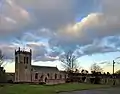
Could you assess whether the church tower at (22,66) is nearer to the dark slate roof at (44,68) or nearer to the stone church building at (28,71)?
the stone church building at (28,71)

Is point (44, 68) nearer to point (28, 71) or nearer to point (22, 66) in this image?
point (28, 71)

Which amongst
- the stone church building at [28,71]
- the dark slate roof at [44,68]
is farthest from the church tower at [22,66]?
the dark slate roof at [44,68]

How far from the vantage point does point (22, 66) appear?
113250 millimetres

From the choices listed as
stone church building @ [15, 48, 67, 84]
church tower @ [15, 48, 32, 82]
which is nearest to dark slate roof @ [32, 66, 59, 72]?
stone church building @ [15, 48, 67, 84]

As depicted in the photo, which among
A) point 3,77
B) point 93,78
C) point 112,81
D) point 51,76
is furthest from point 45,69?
point 3,77

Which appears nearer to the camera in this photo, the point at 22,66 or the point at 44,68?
the point at 22,66

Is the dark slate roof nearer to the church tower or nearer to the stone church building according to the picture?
the stone church building

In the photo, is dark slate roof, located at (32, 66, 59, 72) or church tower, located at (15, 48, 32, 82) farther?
dark slate roof, located at (32, 66, 59, 72)

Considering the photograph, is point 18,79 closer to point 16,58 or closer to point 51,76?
point 16,58

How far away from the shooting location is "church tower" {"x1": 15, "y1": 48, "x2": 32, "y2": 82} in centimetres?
11181

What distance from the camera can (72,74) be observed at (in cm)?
11219

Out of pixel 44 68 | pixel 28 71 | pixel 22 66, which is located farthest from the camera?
pixel 44 68

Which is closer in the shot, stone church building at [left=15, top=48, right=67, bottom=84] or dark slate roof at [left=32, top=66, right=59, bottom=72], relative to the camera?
stone church building at [left=15, top=48, right=67, bottom=84]

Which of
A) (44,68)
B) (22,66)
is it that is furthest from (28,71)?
(44,68)
